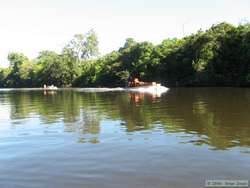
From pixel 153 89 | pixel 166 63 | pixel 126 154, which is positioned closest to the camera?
pixel 126 154

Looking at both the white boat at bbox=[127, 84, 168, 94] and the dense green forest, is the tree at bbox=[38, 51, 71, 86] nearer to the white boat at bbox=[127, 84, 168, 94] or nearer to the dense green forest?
the dense green forest

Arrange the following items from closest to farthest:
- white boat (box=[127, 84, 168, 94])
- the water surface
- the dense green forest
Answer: the water surface < white boat (box=[127, 84, 168, 94]) < the dense green forest

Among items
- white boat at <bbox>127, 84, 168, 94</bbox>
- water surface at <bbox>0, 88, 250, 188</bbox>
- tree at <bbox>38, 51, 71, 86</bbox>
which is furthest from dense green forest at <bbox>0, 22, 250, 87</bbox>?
water surface at <bbox>0, 88, 250, 188</bbox>

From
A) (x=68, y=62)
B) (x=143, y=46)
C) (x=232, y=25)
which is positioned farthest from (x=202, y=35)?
(x=68, y=62)

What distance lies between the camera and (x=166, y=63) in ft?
318

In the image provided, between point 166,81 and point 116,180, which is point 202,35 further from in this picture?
point 116,180

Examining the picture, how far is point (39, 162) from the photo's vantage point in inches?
446

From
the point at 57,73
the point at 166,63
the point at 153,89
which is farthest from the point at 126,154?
the point at 57,73

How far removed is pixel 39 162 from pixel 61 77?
13097 cm

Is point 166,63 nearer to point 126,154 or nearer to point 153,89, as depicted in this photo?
point 153,89

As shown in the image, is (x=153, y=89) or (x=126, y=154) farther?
(x=153, y=89)

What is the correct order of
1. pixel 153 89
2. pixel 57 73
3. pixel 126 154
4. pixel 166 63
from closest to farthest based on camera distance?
pixel 126 154
pixel 153 89
pixel 166 63
pixel 57 73

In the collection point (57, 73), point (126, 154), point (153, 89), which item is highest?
point (57, 73)

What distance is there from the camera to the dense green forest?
78.9 m
